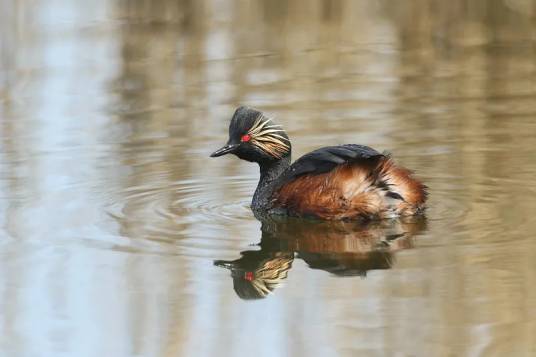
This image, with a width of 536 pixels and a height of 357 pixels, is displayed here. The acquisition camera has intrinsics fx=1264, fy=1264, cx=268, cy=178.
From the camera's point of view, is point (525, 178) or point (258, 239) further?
point (525, 178)

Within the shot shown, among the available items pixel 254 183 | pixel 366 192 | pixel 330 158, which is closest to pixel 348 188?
pixel 366 192

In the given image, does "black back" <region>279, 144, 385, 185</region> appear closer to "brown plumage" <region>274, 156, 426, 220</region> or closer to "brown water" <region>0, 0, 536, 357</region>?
"brown plumage" <region>274, 156, 426, 220</region>

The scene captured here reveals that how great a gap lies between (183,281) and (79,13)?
1116cm

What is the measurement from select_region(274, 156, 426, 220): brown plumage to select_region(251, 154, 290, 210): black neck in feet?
1.53

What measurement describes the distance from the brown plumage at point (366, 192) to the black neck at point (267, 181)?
467mm

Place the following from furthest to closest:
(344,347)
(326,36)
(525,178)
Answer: (326,36) < (525,178) < (344,347)

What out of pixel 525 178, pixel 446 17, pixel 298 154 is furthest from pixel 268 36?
pixel 525 178

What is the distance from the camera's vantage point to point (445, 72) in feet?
43.0

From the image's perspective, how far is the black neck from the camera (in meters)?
8.14

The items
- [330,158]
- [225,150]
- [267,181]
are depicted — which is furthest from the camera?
[267,181]

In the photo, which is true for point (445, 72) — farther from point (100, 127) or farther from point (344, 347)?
point (344, 347)

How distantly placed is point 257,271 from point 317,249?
1.67 ft

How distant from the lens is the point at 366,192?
7.62 m

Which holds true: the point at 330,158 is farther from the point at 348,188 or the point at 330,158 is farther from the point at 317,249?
the point at 317,249
